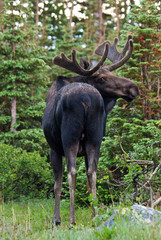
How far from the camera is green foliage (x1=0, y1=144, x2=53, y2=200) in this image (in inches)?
449

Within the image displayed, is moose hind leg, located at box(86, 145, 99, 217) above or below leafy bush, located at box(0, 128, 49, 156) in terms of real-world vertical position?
above

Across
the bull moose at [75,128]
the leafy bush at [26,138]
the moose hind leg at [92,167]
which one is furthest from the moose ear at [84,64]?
the leafy bush at [26,138]

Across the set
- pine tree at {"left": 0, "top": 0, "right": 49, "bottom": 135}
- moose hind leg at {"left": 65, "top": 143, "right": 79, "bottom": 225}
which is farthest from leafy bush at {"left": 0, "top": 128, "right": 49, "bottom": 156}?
moose hind leg at {"left": 65, "top": 143, "right": 79, "bottom": 225}

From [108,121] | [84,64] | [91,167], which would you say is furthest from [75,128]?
[108,121]

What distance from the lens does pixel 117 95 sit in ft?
20.7

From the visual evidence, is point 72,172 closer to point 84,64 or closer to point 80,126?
point 80,126

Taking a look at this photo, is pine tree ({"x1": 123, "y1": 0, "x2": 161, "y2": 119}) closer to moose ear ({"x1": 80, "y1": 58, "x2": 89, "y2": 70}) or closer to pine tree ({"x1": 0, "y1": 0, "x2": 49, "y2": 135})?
moose ear ({"x1": 80, "y1": 58, "x2": 89, "y2": 70})

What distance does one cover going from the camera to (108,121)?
12031 millimetres

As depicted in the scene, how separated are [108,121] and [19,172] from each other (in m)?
3.65

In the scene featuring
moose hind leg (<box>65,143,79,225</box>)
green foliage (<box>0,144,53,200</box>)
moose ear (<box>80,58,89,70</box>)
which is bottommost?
green foliage (<box>0,144,53,200</box>)

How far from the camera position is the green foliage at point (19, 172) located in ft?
37.4

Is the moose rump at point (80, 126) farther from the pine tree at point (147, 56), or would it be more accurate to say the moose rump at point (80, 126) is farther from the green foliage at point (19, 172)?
the green foliage at point (19, 172)

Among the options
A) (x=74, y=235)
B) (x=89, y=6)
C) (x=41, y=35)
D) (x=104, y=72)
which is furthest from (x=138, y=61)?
(x=89, y=6)

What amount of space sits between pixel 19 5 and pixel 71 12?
46.8 ft
